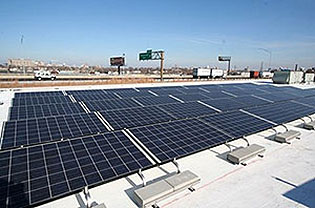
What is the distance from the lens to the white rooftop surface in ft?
18.6

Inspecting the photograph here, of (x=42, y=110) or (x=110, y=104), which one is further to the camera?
(x=110, y=104)

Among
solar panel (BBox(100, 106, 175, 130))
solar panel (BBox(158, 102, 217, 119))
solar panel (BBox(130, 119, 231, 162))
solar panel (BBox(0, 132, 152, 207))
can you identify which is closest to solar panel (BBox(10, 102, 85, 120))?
solar panel (BBox(100, 106, 175, 130))

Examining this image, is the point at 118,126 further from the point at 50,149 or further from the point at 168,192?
the point at 168,192

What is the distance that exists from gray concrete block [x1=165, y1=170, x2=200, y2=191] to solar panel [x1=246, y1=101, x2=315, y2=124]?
8.58 m

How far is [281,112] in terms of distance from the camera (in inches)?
562

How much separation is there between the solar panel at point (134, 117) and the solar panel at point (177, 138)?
5.00 feet

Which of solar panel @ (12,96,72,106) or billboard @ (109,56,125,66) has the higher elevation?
billboard @ (109,56,125,66)

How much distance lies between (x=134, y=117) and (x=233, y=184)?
639 centimetres

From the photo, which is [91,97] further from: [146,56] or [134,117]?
[146,56]

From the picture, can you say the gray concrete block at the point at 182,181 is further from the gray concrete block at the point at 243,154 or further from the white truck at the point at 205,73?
the white truck at the point at 205,73

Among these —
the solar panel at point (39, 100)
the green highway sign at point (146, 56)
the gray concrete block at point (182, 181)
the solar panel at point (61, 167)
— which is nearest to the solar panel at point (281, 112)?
the gray concrete block at point (182, 181)

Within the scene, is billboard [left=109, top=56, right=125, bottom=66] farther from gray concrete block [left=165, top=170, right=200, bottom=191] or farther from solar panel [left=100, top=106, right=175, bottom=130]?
gray concrete block [left=165, top=170, right=200, bottom=191]

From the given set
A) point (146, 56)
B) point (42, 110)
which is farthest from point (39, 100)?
point (146, 56)

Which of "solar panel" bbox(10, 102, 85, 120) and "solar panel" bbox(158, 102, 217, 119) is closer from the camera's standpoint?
"solar panel" bbox(10, 102, 85, 120)
